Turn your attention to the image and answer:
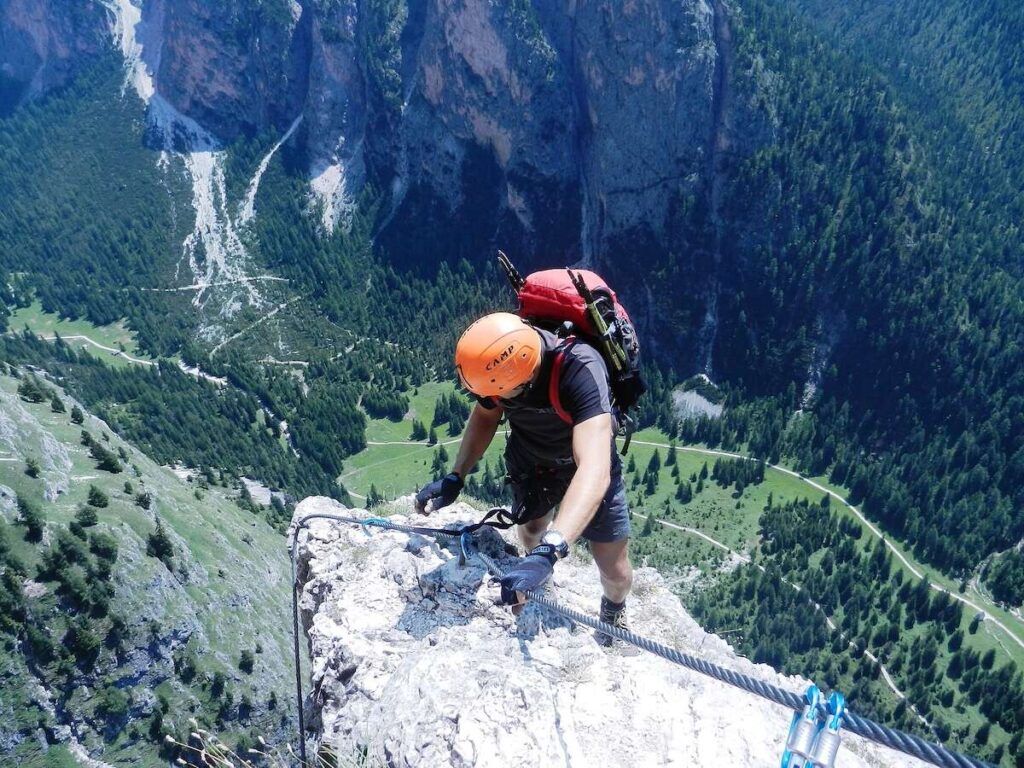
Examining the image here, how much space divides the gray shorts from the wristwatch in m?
2.07

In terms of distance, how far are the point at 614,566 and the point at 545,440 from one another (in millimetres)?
2234

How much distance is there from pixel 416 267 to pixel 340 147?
1603 inches

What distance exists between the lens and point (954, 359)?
3986 inches

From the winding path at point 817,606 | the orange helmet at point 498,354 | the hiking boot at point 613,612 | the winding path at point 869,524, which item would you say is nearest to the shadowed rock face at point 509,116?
the winding path at point 869,524

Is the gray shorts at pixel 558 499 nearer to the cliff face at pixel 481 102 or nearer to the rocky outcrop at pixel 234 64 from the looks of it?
the cliff face at pixel 481 102

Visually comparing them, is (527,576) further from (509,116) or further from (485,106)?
(485,106)

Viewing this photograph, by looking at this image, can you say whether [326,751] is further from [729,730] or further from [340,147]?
[340,147]

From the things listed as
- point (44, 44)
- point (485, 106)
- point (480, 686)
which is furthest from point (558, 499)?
point (44, 44)

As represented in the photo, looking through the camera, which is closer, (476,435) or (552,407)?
(552,407)

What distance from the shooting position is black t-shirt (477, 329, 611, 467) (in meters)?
6.22

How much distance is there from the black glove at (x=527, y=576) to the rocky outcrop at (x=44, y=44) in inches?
8382

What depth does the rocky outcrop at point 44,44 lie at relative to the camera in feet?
537

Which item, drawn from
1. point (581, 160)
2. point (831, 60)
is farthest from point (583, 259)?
point (831, 60)

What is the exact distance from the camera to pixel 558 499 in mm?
8367
